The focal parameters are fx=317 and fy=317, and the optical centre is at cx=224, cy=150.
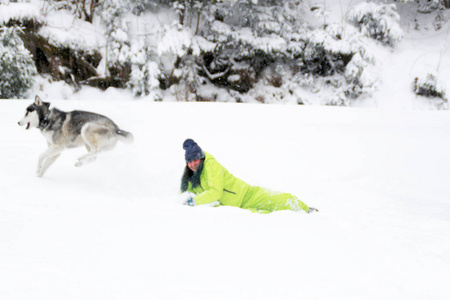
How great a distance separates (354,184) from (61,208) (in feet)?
13.6

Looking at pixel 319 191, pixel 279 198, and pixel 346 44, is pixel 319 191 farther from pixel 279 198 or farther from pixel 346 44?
pixel 346 44

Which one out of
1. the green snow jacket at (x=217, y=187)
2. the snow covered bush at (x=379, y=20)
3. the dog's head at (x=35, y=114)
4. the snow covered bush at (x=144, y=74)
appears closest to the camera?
the green snow jacket at (x=217, y=187)

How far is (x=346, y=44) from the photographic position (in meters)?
10.8

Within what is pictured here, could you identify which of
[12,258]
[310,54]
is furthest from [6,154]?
[310,54]

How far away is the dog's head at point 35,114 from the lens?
389 cm

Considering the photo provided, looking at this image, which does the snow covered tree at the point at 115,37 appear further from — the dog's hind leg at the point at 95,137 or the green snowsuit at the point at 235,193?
the green snowsuit at the point at 235,193

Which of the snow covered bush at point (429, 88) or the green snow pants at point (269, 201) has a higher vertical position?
the snow covered bush at point (429, 88)

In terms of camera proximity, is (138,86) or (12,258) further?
(138,86)

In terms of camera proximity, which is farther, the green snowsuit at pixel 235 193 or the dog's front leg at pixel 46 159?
the dog's front leg at pixel 46 159

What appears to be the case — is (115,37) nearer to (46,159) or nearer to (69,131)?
(69,131)

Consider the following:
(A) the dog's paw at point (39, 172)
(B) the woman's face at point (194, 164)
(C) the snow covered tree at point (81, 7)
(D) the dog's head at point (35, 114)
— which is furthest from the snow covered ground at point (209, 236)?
(C) the snow covered tree at point (81, 7)

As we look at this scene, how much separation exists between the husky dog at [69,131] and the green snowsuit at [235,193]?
152 centimetres

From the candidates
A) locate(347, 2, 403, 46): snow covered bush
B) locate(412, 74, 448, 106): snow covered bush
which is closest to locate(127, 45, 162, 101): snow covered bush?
locate(347, 2, 403, 46): snow covered bush

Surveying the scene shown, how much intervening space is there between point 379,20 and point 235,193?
1072 cm
